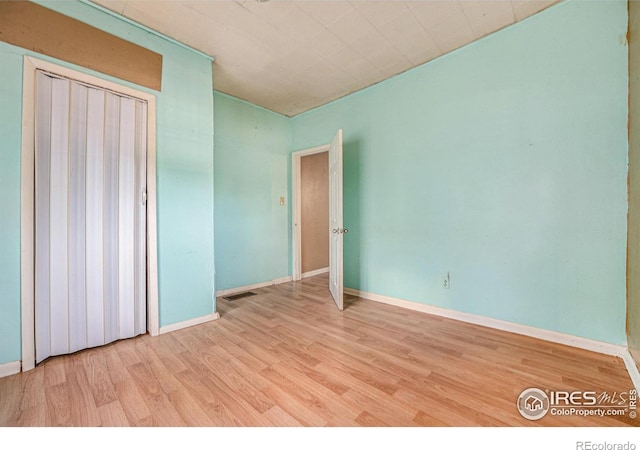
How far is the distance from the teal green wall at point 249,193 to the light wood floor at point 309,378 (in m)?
1.42

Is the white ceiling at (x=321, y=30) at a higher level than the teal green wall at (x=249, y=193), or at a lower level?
higher

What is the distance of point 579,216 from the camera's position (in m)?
2.02

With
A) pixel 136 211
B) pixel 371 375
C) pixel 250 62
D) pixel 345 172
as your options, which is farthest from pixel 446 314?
pixel 250 62

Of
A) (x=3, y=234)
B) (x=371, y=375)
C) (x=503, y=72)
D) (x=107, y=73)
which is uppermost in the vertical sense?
(x=503, y=72)

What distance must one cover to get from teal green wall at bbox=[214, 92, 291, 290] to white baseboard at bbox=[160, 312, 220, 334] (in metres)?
0.87

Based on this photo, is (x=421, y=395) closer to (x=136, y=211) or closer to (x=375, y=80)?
(x=136, y=211)

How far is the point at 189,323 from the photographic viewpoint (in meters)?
2.54

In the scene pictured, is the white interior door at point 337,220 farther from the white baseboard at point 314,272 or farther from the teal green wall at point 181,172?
the teal green wall at point 181,172

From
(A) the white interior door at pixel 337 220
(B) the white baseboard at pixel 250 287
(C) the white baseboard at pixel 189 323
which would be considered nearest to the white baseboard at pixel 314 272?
(B) the white baseboard at pixel 250 287

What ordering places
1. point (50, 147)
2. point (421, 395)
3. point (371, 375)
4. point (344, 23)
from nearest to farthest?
point (421, 395)
point (371, 375)
point (50, 147)
point (344, 23)

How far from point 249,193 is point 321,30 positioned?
7.63 ft

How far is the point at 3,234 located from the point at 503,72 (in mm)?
4159

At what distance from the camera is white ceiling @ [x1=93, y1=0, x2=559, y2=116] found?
206cm

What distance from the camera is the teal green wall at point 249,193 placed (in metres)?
3.59
